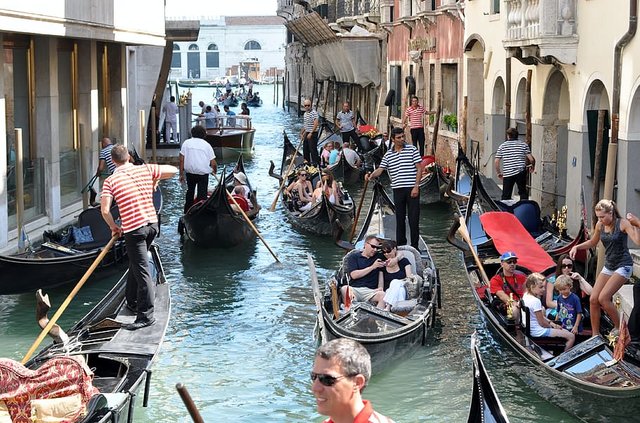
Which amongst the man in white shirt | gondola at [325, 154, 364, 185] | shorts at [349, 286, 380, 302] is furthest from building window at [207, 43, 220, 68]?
shorts at [349, 286, 380, 302]

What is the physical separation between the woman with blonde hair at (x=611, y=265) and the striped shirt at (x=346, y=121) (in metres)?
7.99

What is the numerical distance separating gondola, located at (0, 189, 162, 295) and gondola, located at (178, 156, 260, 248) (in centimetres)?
77

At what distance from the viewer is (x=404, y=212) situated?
561 cm

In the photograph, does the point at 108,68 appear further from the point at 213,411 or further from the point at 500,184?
the point at 213,411

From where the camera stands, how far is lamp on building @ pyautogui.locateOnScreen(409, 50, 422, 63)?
38.1 feet

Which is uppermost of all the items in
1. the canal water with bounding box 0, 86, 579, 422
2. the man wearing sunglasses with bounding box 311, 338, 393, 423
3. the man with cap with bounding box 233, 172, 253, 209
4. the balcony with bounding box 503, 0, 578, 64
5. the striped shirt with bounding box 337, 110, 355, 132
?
the balcony with bounding box 503, 0, 578, 64

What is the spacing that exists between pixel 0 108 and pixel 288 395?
2438mm

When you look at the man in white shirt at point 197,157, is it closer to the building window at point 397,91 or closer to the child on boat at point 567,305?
the child on boat at point 567,305

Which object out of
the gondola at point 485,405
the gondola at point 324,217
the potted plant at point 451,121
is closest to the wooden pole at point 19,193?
the gondola at point 324,217

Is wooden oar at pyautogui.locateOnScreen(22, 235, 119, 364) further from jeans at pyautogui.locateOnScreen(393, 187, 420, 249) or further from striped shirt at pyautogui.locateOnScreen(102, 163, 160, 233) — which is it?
jeans at pyautogui.locateOnScreen(393, 187, 420, 249)

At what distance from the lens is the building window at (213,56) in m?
49.6

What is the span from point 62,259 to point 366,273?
1.35 meters

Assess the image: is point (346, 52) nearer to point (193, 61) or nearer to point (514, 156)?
point (514, 156)

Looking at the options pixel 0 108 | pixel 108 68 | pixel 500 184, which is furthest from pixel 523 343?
pixel 108 68
